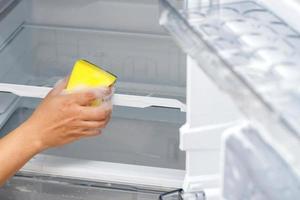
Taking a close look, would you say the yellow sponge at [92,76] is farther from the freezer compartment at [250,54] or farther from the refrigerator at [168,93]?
the freezer compartment at [250,54]

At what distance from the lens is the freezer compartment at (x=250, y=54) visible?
60 cm

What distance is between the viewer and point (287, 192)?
0.60m

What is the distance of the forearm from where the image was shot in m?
1.31

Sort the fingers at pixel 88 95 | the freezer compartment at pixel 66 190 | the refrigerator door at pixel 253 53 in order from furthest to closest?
the freezer compartment at pixel 66 190 < the fingers at pixel 88 95 < the refrigerator door at pixel 253 53

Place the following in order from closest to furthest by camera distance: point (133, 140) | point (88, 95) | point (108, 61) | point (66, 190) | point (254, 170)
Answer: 1. point (254, 170)
2. point (88, 95)
3. point (66, 190)
4. point (133, 140)
5. point (108, 61)

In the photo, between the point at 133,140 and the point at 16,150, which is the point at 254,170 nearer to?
the point at 16,150

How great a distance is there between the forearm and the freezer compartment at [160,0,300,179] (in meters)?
0.54

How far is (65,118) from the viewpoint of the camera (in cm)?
132

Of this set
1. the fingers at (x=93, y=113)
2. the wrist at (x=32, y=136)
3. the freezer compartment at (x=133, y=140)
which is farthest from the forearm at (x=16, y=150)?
the freezer compartment at (x=133, y=140)

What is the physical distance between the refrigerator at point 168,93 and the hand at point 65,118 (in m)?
0.11

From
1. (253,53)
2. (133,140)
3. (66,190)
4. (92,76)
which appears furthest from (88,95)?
(253,53)

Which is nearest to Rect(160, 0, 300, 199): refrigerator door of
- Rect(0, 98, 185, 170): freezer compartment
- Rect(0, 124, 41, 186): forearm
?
Rect(0, 124, 41, 186): forearm

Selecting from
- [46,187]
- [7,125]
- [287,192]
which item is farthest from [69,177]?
[287,192]

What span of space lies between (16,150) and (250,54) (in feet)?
2.37
